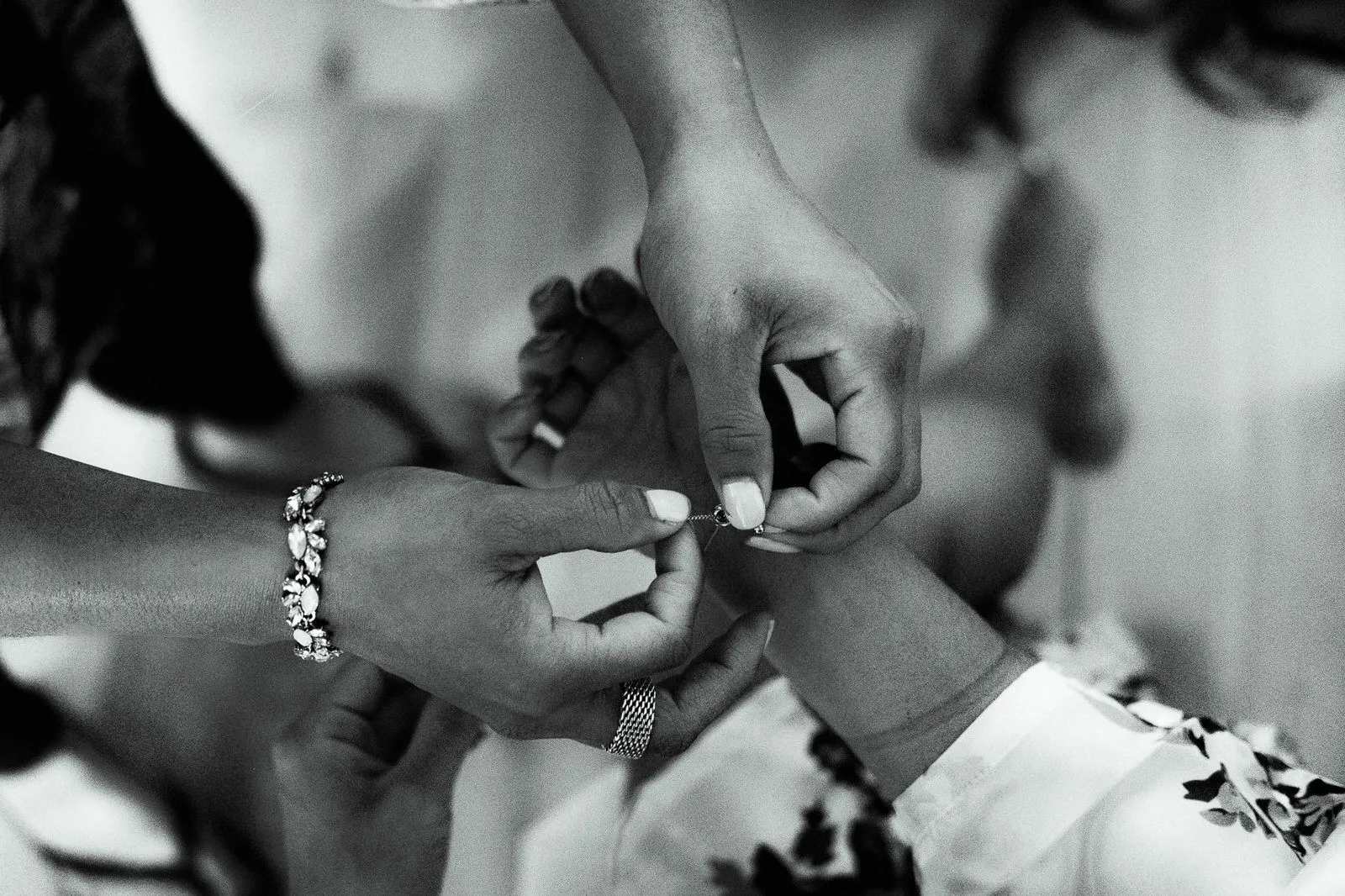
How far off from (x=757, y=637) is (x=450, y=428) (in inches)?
18.0

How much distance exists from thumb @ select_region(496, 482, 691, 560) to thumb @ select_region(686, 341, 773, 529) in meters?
0.04

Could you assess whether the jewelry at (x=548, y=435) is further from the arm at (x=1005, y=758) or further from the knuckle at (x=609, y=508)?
the knuckle at (x=609, y=508)

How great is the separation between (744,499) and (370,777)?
0.42 metres

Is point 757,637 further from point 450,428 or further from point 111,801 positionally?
point 111,801

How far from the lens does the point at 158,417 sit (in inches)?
43.8

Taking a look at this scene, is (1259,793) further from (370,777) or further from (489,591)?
(370,777)

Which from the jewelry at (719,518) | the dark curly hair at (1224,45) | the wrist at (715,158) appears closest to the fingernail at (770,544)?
the jewelry at (719,518)

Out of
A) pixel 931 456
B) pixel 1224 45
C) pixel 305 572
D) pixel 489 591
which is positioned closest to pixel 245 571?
pixel 305 572

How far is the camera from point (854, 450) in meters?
0.77

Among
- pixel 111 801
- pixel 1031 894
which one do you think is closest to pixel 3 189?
pixel 111 801

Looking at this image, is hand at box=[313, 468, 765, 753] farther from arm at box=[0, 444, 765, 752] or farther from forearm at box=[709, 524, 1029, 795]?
forearm at box=[709, 524, 1029, 795]

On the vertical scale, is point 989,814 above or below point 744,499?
below

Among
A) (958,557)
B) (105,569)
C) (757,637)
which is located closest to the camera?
(105,569)

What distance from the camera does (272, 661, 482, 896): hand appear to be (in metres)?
0.94
